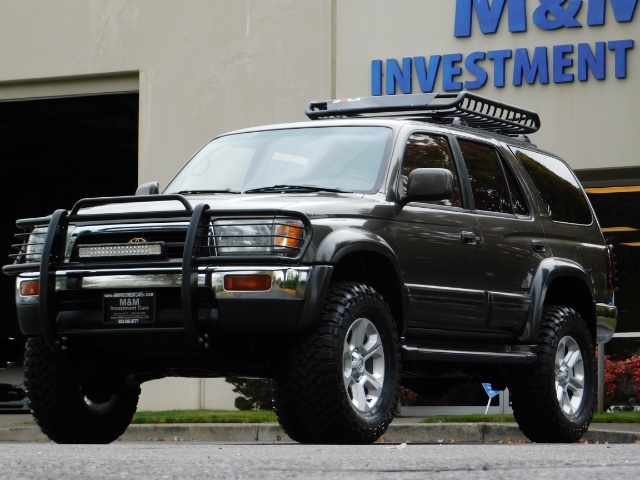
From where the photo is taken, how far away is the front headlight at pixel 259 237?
7.73m

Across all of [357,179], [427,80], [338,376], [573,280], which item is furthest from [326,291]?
[427,80]

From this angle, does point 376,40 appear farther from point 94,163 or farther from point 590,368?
point 94,163

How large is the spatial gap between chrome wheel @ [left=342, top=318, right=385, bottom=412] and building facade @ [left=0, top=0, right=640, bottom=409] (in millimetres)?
10428

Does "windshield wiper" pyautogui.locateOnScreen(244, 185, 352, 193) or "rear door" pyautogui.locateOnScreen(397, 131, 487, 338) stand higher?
"windshield wiper" pyautogui.locateOnScreen(244, 185, 352, 193)

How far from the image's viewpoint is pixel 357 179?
8859 mm

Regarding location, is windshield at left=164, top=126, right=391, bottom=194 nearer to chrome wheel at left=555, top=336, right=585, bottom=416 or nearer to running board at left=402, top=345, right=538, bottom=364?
running board at left=402, top=345, right=538, bottom=364

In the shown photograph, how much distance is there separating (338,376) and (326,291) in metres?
0.47

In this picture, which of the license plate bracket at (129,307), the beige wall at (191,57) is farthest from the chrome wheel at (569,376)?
the beige wall at (191,57)

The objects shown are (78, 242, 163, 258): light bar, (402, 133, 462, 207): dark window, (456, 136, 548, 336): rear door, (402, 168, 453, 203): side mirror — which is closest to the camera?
(78, 242, 163, 258): light bar

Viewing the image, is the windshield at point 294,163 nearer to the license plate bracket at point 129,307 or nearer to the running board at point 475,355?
the running board at point 475,355

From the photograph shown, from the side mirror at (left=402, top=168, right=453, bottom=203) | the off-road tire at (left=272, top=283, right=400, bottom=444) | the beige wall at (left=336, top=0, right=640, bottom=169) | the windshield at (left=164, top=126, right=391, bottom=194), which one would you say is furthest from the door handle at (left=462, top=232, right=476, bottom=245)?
the beige wall at (left=336, top=0, right=640, bottom=169)

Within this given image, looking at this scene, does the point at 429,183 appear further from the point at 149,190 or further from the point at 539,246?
the point at 149,190

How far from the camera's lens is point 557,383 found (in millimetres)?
10070

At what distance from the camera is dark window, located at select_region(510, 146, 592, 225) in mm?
10578
